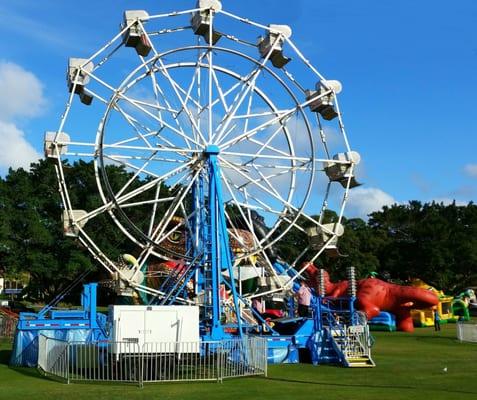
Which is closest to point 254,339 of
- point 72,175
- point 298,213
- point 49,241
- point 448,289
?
point 298,213

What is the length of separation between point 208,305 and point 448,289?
5194 cm

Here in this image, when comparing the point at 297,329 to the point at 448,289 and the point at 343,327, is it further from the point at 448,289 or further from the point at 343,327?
the point at 448,289

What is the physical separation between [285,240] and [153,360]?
6032cm

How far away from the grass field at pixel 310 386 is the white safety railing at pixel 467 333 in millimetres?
8138

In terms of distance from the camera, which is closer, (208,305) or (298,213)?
(208,305)

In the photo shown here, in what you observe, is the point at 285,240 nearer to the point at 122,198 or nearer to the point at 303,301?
the point at 303,301

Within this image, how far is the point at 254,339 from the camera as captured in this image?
17828 mm

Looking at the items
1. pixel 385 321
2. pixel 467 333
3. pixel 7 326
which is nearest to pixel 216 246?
pixel 467 333

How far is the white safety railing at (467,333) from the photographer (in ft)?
96.5

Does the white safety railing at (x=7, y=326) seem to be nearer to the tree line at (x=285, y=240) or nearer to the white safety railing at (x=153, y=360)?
the white safety railing at (x=153, y=360)

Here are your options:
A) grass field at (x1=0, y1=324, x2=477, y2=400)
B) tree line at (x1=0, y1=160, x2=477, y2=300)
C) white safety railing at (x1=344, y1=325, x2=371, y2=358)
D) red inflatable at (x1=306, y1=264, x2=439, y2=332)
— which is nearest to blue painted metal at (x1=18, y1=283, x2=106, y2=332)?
grass field at (x1=0, y1=324, x2=477, y2=400)

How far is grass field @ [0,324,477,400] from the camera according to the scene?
46.0 feet

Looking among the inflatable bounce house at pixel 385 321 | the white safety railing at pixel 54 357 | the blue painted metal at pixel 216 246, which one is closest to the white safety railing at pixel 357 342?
the blue painted metal at pixel 216 246

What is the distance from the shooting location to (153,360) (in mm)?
17516
